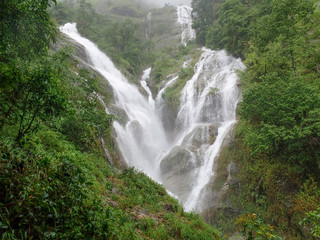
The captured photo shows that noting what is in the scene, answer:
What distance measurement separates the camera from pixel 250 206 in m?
10.5

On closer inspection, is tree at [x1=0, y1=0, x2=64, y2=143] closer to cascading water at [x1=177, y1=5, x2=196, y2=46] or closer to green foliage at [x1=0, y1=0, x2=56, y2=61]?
green foliage at [x1=0, y1=0, x2=56, y2=61]

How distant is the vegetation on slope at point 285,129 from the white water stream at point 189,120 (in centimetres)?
388

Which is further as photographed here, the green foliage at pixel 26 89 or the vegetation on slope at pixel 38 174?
the green foliage at pixel 26 89

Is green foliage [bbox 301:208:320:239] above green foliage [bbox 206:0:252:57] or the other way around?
the other way around

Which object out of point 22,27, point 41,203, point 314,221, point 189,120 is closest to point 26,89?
point 41,203

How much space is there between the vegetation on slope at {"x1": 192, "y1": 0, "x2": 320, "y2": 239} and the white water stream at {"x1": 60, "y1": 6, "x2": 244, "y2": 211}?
3883mm

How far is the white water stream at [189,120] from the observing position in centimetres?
1612

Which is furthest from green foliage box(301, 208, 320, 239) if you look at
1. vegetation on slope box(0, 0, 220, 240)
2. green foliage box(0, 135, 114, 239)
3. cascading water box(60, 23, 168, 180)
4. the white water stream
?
cascading water box(60, 23, 168, 180)

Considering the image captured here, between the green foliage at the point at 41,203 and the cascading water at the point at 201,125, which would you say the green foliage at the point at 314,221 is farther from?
the cascading water at the point at 201,125

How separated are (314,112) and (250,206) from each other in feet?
18.1

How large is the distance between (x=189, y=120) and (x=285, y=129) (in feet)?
45.6

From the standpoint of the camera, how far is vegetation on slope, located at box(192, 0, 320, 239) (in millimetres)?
8469

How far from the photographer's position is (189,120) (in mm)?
22234

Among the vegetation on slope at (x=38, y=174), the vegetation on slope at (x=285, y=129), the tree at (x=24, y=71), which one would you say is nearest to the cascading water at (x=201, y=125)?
the vegetation on slope at (x=285, y=129)
